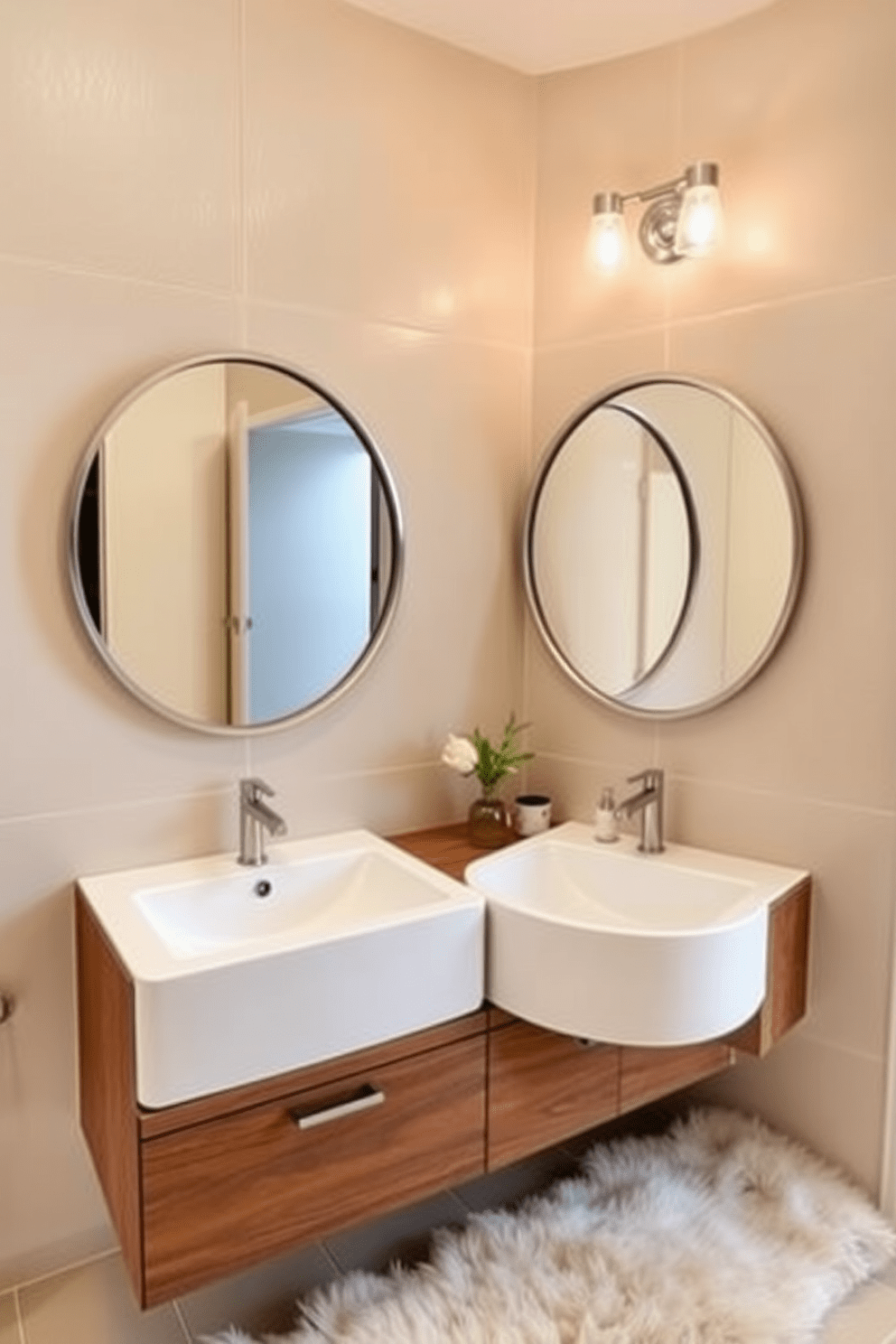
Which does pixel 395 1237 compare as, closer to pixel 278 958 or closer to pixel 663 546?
pixel 278 958

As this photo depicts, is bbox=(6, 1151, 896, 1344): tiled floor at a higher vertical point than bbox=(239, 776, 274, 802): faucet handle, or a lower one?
lower

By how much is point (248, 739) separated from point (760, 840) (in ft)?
3.42

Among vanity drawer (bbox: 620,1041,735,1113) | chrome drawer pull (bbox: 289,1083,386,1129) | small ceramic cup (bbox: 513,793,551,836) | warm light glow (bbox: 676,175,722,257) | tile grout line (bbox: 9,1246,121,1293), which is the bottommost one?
tile grout line (bbox: 9,1246,121,1293)

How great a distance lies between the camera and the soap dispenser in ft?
6.53

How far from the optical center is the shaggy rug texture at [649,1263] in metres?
1.51

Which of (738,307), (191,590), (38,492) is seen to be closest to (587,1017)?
(191,590)

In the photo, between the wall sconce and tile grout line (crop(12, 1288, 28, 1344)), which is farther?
the wall sconce

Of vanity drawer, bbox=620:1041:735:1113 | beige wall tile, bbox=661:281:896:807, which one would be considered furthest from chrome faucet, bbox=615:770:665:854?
vanity drawer, bbox=620:1041:735:1113

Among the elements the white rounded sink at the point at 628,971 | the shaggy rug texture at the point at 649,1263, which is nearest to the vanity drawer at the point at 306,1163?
the white rounded sink at the point at 628,971

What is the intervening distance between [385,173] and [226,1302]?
7.15ft

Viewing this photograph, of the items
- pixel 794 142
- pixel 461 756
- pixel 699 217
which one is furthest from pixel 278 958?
pixel 794 142

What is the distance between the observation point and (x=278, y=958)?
1314 mm

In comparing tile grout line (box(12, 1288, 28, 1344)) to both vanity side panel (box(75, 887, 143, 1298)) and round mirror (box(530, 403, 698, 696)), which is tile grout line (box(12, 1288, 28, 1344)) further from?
round mirror (box(530, 403, 698, 696))

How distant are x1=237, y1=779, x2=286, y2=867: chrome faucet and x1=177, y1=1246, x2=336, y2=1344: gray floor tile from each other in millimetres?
694
